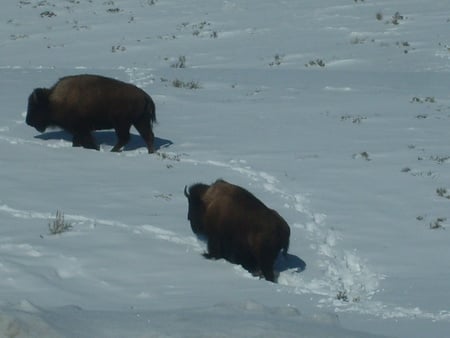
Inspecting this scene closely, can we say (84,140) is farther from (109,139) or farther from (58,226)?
(58,226)

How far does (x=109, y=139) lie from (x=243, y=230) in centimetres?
583

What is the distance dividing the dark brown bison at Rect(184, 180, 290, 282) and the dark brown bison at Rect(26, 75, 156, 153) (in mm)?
4477

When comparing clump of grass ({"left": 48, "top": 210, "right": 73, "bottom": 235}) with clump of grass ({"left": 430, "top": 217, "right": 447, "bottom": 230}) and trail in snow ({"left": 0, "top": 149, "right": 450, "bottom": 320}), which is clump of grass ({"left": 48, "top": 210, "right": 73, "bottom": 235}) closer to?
trail in snow ({"left": 0, "top": 149, "right": 450, "bottom": 320})

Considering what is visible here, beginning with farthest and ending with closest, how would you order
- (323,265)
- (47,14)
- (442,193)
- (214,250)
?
(47,14), (442,193), (323,265), (214,250)

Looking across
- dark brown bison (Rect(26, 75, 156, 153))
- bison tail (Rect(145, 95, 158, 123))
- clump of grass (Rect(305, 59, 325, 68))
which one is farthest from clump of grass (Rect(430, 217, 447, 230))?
clump of grass (Rect(305, 59, 325, 68))

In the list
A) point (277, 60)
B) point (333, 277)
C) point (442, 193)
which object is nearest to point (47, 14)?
point (277, 60)

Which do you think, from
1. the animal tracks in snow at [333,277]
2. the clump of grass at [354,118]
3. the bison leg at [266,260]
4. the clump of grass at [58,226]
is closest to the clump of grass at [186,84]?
the clump of grass at [354,118]

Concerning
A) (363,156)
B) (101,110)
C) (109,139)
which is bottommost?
(109,139)

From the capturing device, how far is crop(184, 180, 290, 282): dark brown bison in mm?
10500

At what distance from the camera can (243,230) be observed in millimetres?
10648

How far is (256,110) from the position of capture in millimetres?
17969

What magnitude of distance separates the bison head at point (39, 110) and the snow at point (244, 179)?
21cm

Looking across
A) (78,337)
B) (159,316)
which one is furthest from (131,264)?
(78,337)

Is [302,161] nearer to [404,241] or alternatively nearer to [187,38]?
[404,241]
